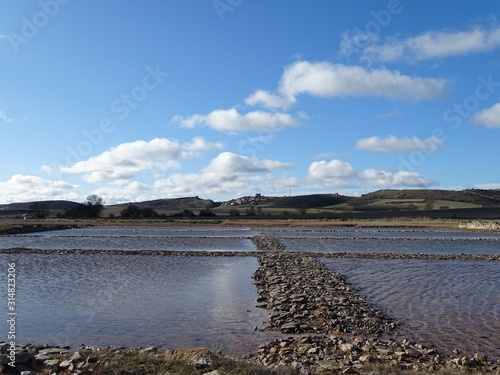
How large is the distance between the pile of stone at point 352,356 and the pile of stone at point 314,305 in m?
1.10

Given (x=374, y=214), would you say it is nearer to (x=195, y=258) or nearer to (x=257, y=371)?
(x=195, y=258)

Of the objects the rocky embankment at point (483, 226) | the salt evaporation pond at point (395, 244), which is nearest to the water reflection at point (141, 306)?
the salt evaporation pond at point (395, 244)

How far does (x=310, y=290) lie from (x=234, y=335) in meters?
5.68

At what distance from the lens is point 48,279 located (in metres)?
19.4

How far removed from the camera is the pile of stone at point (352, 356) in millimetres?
7832

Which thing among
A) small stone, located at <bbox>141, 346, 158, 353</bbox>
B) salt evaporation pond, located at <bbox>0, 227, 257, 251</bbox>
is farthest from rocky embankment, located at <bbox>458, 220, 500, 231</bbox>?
small stone, located at <bbox>141, 346, 158, 353</bbox>

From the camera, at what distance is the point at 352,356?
8359 mm

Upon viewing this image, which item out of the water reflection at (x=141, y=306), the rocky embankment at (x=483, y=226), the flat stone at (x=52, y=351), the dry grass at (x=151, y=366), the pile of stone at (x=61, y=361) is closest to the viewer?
the dry grass at (x=151, y=366)

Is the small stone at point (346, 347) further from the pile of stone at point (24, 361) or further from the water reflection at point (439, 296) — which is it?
the pile of stone at point (24, 361)

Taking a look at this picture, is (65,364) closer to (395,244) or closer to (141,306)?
(141,306)

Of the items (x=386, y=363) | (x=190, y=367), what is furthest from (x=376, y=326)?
(x=190, y=367)

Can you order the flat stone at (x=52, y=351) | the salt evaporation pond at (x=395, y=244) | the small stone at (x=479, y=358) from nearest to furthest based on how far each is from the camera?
the small stone at (x=479, y=358) < the flat stone at (x=52, y=351) < the salt evaporation pond at (x=395, y=244)

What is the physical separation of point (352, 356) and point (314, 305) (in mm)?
4696

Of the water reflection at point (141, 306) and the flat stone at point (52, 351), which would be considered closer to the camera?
the flat stone at point (52, 351)
